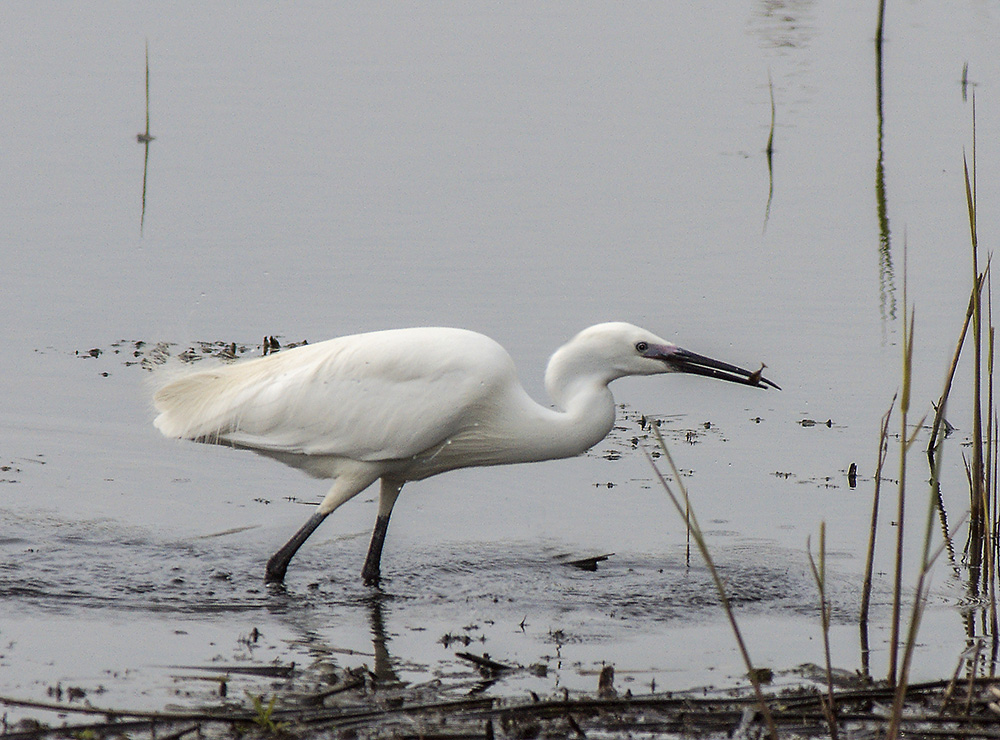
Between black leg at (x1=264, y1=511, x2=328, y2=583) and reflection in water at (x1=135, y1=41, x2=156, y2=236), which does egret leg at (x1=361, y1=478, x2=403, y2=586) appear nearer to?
black leg at (x1=264, y1=511, x2=328, y2=583)

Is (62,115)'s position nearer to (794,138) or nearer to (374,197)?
(374,197)

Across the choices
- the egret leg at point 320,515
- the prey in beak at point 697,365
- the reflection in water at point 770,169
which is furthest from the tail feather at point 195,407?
the reflection in water at point 770,169

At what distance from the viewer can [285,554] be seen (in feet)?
21.5

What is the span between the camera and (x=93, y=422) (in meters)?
8.55

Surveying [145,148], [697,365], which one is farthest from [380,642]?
[145,148]

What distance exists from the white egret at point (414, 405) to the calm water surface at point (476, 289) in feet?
1.87

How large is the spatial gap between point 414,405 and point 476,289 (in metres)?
4.57

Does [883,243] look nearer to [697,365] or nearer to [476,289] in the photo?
[476,289]

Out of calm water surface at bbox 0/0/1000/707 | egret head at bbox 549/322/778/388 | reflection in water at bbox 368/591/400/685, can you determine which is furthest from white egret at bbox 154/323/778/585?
calm water surface at bbox 0/0/1000/707

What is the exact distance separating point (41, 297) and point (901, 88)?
11.3 m

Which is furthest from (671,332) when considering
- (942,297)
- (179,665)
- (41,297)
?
(179,665)

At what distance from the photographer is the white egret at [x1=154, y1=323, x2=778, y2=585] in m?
6.43

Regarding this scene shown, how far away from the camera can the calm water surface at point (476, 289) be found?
624 centimetres

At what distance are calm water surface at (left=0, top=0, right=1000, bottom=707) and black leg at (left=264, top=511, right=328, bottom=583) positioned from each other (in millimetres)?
114
